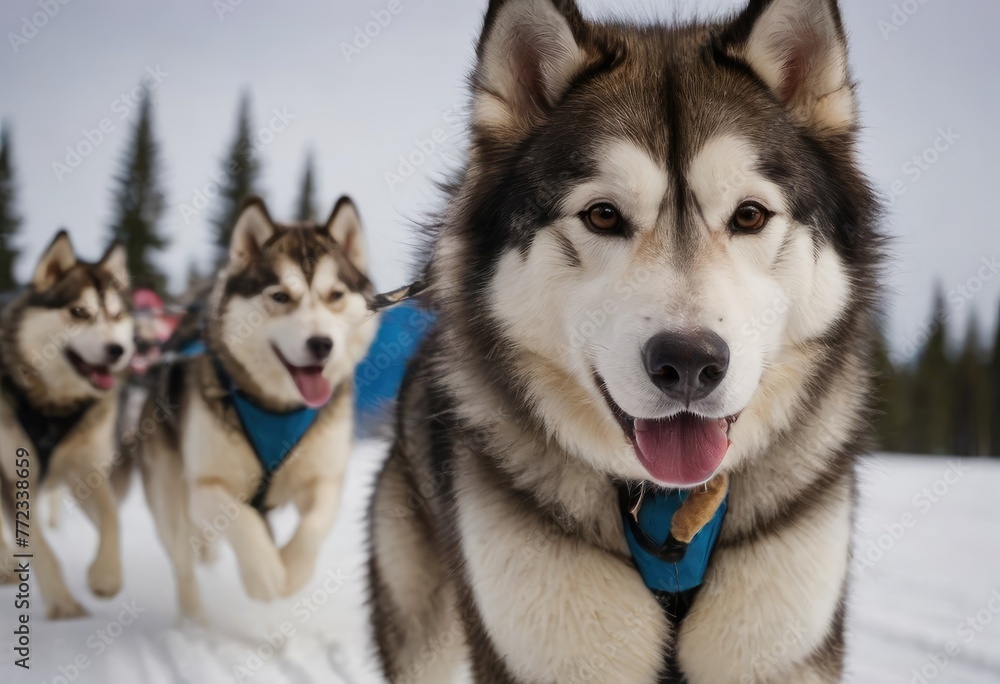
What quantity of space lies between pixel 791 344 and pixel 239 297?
3868 millimetres

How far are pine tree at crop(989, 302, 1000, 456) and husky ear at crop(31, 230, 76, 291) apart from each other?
25827mm

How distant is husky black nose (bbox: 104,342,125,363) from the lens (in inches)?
217

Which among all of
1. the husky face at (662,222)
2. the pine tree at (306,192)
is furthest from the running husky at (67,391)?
the pine tree at (306,192)

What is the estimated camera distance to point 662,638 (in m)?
2.15

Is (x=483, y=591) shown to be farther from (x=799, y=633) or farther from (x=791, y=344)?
(x=791, y=344)

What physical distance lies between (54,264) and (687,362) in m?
5.29

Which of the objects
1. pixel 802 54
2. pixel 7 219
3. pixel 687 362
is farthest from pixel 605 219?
pixel 7 219

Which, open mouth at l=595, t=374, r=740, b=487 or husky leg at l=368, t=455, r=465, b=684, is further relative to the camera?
husky leg at l=368, t=455, r=465, b=684

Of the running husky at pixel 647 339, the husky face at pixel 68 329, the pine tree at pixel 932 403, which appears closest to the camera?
the running husky at pixel 647 339

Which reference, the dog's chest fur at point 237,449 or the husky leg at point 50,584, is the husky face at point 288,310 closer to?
the dog's chest fur at point 237,449

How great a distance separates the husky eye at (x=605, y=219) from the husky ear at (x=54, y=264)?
15.4ft

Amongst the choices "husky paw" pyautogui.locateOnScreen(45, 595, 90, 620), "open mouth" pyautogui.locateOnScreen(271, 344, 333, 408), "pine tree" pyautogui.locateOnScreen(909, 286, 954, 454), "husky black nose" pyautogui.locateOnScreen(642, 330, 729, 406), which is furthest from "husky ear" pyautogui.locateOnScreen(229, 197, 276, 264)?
"pine tree" pyautogui.locateOnScreen(909, 286, 954, 454)

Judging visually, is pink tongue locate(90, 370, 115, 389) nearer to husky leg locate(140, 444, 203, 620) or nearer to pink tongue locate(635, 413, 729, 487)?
husky leg locate(140, 444, 203, 620)

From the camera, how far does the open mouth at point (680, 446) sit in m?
1.99
